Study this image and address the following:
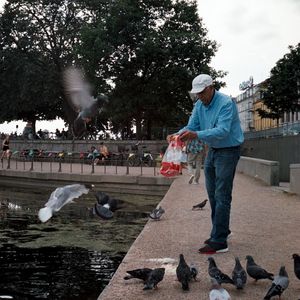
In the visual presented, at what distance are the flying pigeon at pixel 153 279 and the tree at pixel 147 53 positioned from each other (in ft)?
114

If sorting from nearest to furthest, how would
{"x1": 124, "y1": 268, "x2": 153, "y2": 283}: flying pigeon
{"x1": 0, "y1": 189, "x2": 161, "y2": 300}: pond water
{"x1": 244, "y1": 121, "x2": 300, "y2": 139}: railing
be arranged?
{"x1": 124, "y1": 268, "x2": 153, "y2": 283}: flying pigeon → {"x1": 0, "y1": 189, "x2": 161, "y2": 300}: pond water → {"x1": 244, "y1": 121, "x2": 300, "y2": 139}: railing

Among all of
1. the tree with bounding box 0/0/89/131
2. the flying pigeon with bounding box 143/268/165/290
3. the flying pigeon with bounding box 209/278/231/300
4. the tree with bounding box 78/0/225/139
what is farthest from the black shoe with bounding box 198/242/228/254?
the tree with bounding box 0/0/89/131

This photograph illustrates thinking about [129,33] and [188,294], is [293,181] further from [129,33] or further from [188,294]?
[129,33]

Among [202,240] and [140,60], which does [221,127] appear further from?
[140,60]

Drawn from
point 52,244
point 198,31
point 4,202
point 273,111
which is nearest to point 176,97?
point 198,31

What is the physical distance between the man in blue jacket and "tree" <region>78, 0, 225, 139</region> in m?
33.1

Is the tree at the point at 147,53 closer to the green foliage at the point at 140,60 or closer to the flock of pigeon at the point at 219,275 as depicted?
the green foliage at the point at 140,60

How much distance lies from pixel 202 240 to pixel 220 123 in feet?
6.72

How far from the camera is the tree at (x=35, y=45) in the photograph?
47.8 meters

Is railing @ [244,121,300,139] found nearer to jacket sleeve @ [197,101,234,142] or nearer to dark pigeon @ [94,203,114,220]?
dark pigeon @ [94,203,114,220]

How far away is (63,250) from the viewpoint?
10023 millimetres

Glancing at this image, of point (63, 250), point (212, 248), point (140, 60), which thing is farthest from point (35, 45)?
point (212, 248)

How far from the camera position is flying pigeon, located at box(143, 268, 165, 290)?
4.96 meters

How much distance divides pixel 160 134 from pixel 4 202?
36.8 metres
